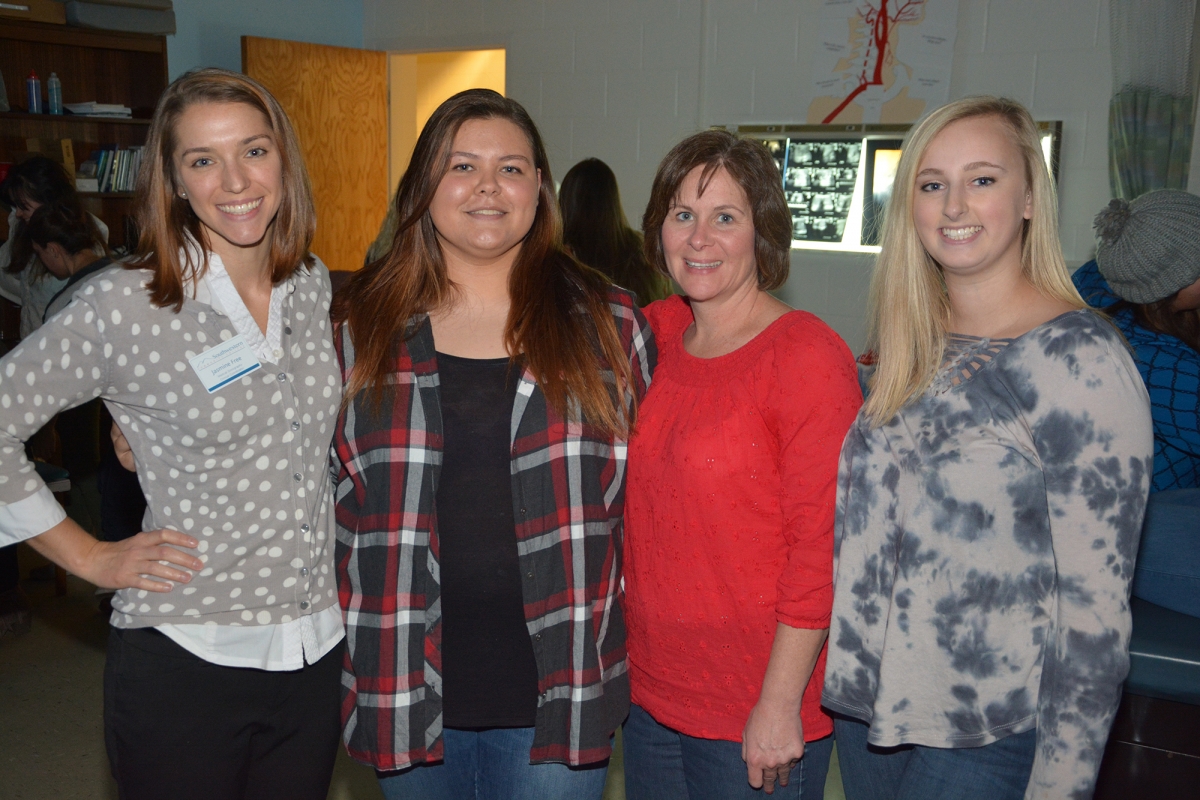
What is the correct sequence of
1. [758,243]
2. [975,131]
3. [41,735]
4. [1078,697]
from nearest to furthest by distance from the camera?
[1078,697], [975,131], [758,243], [41,735]

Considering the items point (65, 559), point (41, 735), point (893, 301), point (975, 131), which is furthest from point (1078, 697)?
point (41, 735)

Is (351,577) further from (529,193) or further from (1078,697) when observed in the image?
(1078,697)

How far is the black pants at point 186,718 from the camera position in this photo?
1.50 m

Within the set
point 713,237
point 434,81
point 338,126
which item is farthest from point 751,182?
point 434,81

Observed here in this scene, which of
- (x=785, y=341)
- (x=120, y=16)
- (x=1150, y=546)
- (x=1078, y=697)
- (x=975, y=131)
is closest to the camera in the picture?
(x=1078, y=697)

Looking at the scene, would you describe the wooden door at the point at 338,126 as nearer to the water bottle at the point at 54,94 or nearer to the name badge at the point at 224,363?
the water bottle at the point at 54,94

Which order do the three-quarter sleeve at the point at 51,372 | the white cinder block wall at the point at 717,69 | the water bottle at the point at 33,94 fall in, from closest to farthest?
the three-quarter sleeve at the point at 51,372, the white cinder block wall at the point at 717,69, the water bottle at the point at 33,94

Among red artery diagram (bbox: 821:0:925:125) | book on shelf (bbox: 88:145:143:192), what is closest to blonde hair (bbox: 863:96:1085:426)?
red artery diagram (bbox: 821:0:925:125)

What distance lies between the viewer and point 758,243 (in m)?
1.70

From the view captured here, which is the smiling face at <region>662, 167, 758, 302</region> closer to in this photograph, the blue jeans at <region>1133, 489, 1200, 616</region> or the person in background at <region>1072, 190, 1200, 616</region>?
the person in background at <region>1072, 190, 1200, 616</region>

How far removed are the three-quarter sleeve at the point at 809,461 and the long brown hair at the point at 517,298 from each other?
30 centimetres

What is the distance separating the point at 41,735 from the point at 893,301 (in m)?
3.16

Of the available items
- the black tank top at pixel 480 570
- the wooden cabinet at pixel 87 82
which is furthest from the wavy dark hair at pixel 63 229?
the black tank top at pixel 480 570

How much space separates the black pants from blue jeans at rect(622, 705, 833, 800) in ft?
1.99
